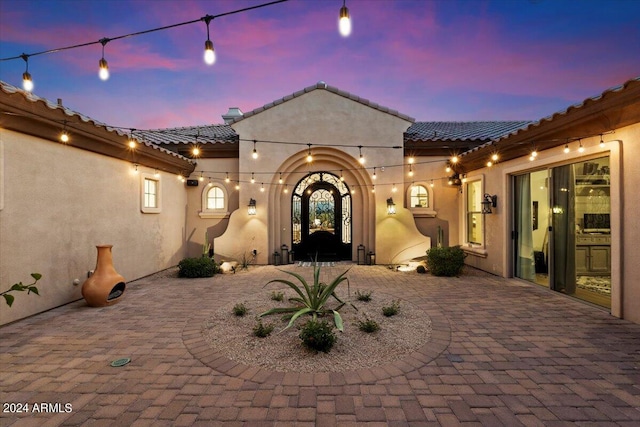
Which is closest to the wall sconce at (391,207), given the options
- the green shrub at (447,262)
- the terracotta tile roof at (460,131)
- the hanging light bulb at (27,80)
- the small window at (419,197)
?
the small window at (419,197)

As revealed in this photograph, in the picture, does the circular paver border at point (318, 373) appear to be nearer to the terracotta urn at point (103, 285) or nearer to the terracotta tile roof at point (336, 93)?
the terracotta urn at point (103, 285)

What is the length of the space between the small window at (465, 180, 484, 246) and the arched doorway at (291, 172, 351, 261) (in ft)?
13.1

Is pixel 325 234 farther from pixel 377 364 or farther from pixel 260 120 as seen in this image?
pixel 377 364

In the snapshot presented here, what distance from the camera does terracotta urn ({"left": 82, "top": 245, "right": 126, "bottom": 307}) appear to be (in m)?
5.02

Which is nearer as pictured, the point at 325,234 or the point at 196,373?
the point at 196,373

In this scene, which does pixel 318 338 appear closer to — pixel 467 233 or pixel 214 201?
pixel 467 233

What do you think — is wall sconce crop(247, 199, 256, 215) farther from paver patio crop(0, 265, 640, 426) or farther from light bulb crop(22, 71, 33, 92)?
light bulb crop(22, 71, 33, 92)

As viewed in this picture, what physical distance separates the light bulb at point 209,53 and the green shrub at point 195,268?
5.61 m

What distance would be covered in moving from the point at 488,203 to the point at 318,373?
7.03 m

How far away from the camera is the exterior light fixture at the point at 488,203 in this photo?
24.7 ft

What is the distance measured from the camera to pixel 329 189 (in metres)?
10.1

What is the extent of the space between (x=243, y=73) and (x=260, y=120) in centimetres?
230

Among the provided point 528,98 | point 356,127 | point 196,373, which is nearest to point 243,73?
point 356,127

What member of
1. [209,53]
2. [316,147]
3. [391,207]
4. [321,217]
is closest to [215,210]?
[321,217]
